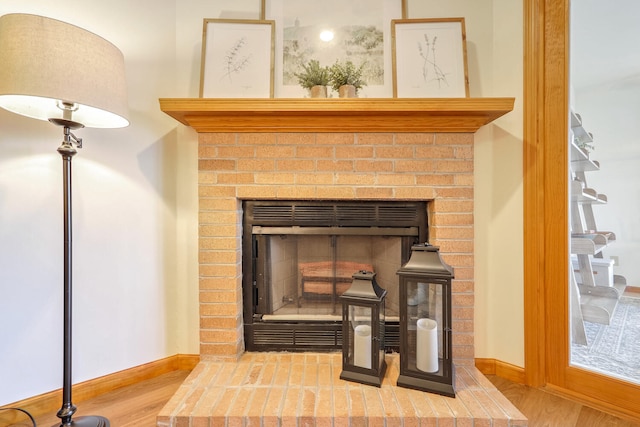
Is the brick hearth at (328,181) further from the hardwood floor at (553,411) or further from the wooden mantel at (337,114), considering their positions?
the hardwood floor at (553,411)

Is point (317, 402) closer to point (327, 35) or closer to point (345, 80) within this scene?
point (345, 80)

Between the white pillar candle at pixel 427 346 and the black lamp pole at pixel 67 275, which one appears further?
the white pillar candle at pixel 427 346

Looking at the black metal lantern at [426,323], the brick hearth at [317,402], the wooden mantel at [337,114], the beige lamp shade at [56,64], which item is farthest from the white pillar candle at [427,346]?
the beige lamp shade at [56,64]

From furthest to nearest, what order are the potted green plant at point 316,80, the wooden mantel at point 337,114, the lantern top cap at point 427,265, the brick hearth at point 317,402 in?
the potted green plant at point 316,80 < the wooden mantel at point 337,114 < the lantern top cap at point 427,265 < the brick hearth at point 317,402

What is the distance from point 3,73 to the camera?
1002 mm

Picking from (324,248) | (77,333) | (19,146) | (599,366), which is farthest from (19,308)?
(599,366)

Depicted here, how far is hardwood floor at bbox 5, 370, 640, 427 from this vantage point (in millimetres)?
1293

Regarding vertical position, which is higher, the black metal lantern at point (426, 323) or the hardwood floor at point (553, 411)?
the black metal lantern at point (426, 323)

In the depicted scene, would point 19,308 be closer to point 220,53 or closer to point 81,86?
point 81,86

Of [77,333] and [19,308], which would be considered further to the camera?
[77,333]

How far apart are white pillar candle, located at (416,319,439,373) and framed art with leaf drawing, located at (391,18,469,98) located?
1.19 metres

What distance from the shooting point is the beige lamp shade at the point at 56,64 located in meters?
1.00

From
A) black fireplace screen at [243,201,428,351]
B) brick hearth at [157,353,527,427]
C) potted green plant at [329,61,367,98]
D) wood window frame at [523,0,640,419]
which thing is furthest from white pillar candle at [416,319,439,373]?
potted green plant at [329,61,367,98]

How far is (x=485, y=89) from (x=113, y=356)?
2482mm
